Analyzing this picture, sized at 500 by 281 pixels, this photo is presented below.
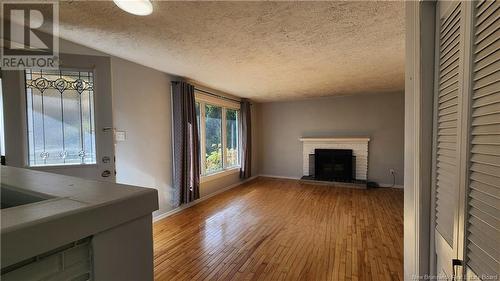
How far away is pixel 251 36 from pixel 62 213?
2.01m

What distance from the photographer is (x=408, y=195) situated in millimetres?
1218

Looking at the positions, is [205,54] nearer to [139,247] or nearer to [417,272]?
[139,247]

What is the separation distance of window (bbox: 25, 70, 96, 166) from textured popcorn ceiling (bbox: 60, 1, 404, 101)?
1.54ft

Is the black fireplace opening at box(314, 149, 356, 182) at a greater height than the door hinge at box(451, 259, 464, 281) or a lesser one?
lesser

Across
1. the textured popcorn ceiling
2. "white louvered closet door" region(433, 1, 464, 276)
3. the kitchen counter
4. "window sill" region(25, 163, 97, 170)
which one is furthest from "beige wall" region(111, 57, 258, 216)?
"white louvered closet door" region(433, 1, 464, 276)

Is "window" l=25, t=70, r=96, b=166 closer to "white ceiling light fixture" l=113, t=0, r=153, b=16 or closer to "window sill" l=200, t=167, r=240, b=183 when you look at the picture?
"white ceiling light fixture" l=113, t=0, r=153, b=16

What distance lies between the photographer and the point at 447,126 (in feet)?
3.01

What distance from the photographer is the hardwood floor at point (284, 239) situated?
81.3 inches

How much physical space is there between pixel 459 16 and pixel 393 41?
166 cm

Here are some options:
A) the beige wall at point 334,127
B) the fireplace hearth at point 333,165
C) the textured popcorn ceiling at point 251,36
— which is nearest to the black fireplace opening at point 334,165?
the fireplace hearth at point 333,165

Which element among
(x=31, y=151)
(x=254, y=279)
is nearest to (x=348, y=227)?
(x=254, y=279)

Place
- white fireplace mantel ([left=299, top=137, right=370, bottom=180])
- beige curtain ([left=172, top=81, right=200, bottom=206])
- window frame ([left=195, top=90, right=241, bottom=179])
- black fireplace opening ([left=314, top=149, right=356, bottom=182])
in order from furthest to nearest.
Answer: black fireplace opening ([left=314, top=149, right=356, bottom=182]) → white fireplace mantel ([left=299, top=137, right=370, bottom=180]) → window frame ([left=195, top=90, right=241, bottom=179]) → beige curtain ([left=172, top=81, right=200, bottom=206])

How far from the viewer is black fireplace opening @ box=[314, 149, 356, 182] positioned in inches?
215

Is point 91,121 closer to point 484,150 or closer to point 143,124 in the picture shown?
point 143,124
